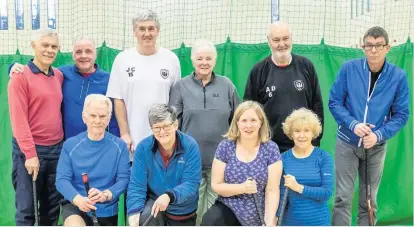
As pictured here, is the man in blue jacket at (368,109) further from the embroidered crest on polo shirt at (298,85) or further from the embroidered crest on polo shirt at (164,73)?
the embroidered crest on polo shirt at (164,73)

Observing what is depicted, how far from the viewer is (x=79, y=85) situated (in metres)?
3.32

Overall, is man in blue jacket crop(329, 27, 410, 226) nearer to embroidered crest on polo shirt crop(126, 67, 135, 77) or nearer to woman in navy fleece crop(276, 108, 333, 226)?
woman in navy fleece crop(276, 108, 333, 226)

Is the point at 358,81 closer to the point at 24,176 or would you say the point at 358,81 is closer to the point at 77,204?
the point at 77,204

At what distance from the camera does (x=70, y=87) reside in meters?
3.31

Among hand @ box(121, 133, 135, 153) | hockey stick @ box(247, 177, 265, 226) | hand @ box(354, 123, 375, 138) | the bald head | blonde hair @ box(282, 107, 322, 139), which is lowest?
hockey stick @ box(247, 177, 265, 226)

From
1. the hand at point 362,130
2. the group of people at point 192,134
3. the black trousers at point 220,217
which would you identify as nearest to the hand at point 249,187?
the group of people at point 192,134

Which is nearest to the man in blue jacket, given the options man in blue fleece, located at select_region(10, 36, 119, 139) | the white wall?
the white wall

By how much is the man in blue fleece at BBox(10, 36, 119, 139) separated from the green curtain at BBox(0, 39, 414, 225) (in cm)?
126

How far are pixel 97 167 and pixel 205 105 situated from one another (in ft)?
2.72

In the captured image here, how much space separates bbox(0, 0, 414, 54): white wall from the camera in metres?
4.80

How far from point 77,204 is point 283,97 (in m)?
1.53

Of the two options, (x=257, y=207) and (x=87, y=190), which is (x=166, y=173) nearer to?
(x=87, y=190)

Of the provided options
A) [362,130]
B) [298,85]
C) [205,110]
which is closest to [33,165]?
[205,110]

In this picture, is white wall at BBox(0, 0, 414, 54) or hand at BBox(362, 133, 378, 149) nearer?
hand at BBox(362, 133, 378, 149)
